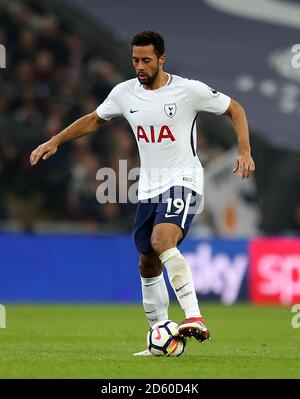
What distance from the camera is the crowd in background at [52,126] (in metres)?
19.1

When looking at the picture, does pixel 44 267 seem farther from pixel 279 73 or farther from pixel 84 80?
pixel 279 73

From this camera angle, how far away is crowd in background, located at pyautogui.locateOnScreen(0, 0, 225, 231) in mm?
19125

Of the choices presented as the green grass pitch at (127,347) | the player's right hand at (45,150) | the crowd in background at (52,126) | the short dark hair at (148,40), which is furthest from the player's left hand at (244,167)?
the crowd in background at (52,126)

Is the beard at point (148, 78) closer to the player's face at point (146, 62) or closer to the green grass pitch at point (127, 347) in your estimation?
the player's face at point (146, 62)

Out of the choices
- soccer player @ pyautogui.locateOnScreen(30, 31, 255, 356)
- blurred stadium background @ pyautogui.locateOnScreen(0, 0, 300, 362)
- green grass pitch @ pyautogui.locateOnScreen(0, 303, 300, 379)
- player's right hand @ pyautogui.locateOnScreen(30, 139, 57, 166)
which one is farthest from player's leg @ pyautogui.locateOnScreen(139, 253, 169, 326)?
blurred stadium background @ pyautogui.locateOnScreen(0, 0, 300, 362)

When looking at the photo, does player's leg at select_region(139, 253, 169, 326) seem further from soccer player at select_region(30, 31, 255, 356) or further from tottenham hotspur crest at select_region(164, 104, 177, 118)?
tottenham hotspur crest at select_region(164, 104, 177, 118)

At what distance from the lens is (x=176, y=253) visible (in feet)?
25.3

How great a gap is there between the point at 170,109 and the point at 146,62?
398mm

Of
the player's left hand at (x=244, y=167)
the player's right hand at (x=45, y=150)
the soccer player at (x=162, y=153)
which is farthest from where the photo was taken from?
the player's right hand at (x=45, y=150)

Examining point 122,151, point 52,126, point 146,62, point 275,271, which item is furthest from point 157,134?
point 52,126

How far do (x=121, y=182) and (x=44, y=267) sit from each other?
2.54 meters

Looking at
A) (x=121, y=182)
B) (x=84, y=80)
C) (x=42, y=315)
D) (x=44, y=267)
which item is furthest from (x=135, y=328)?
(x=84, y=80)

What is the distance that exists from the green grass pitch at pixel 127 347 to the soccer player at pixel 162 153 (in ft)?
2.04

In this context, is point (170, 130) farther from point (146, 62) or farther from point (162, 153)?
point (146, 62)
